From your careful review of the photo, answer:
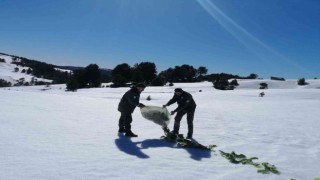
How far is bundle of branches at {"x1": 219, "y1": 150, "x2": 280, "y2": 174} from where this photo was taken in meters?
7.95

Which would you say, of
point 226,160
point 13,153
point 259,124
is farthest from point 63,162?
point 259,124

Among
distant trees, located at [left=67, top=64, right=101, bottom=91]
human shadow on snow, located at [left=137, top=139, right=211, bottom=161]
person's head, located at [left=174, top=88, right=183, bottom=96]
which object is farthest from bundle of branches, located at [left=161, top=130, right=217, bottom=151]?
distant trees, located at [left=67, top=64, right=101, bottom=91]

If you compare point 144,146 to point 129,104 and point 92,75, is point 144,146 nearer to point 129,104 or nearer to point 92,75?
point 129,104

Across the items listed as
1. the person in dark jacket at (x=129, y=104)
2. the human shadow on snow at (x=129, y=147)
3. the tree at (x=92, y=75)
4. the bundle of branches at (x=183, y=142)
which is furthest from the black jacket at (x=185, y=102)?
the tree at (x=92, y=75)

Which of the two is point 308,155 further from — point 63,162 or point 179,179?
point 63,162

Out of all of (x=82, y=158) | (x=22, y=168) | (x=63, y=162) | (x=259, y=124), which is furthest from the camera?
(x=259, y=124)

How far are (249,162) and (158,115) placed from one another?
15.5 feet

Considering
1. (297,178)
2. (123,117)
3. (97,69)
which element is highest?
(97,69)

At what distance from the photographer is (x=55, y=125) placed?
1225 centimetres

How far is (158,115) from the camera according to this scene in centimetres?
1261

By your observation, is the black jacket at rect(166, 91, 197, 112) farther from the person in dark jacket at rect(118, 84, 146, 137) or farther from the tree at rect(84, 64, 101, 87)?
the tree at rect(84, 64, 101, 87)

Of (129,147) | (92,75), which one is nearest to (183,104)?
(129,147)

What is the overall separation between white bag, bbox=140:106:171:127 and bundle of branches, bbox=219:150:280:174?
3.19 meters

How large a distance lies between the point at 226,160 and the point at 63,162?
440cm
